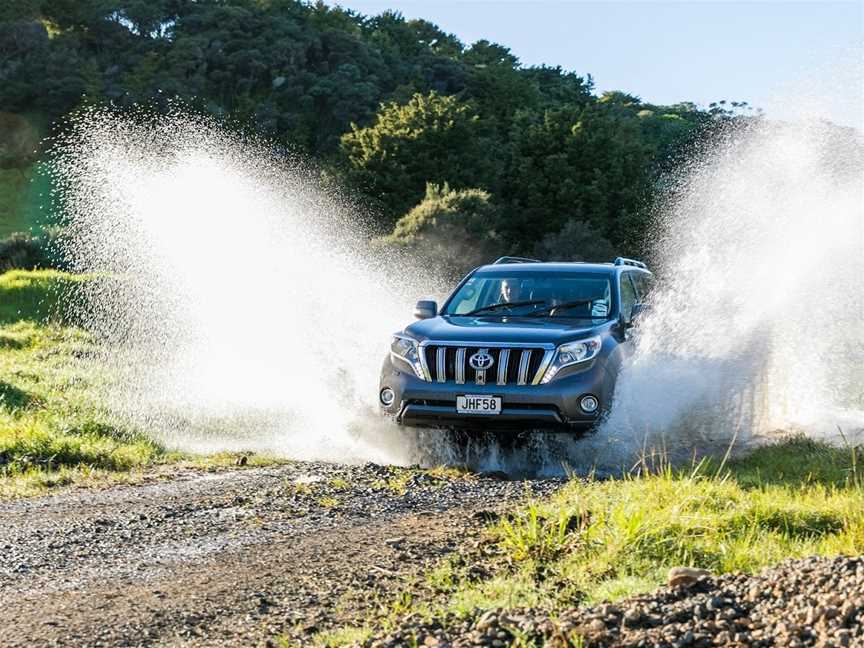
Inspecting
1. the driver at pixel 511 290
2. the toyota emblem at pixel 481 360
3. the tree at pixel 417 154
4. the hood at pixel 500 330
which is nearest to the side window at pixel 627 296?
the hood at pixel 500 330

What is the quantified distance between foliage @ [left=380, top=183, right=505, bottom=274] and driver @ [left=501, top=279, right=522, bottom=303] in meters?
28.8

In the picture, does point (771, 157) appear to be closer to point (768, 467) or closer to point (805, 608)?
point (768, 467)

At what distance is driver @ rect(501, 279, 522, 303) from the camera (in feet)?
38.5

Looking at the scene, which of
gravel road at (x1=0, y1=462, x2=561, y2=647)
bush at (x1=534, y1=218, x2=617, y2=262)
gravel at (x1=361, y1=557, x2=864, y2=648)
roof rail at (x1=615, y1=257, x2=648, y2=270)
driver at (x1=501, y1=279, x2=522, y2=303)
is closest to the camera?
gravel at (x1=361, y1=557, x2=864, y2=648)

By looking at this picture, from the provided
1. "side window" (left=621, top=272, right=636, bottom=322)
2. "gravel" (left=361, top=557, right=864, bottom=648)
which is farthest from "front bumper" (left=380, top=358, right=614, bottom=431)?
"gravel" (left=361, top=557, right=864, bottom=648)

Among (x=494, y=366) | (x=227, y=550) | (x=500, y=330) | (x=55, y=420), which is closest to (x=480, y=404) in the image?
(x=494, y=366)

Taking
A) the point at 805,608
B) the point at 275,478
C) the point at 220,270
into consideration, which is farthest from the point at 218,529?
the point at 220,270

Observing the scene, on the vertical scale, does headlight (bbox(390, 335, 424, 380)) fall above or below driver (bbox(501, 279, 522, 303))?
below

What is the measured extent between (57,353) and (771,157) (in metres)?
12.6

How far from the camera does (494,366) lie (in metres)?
9.95

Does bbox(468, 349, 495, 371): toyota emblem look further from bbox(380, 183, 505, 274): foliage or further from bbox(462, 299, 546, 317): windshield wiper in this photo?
bbox(380, 183, 505, 274): foliage

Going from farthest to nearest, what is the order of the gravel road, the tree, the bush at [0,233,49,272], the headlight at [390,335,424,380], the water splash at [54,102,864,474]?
1. the tree
2. the bush at [0,233,49,272]
3. the water splash at [54,102,864,474]
4. the headlight at [390,335,424,380]
5. the gravel road

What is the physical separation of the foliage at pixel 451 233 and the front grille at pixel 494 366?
100 feet

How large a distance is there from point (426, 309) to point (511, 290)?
36.2 inches
